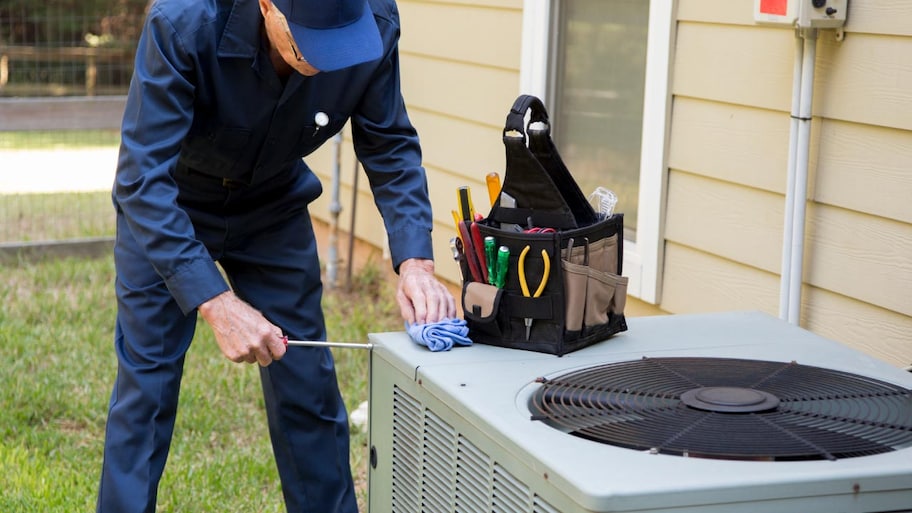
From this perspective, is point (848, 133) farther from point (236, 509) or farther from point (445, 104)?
point (445, 104)

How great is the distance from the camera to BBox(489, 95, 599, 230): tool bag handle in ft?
7.32

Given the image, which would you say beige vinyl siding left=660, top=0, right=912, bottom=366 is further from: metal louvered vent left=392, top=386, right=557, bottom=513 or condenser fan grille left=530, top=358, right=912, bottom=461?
metal louvered vent left=392, top=386, right=557, bottom=513

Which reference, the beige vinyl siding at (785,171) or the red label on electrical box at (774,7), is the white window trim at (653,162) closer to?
the beige vinyl siding at (785,171)

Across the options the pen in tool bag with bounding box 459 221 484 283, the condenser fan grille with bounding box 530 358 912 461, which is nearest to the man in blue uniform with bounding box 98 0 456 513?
the pen in tool bag with bounding box 459 221 484 283

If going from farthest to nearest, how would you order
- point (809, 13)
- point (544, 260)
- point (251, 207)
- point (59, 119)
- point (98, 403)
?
point (59, 119) → point (98, 403) → point (809, 13) → point (251, 207) → point (544, 260)

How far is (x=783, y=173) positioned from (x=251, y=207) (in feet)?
4.79

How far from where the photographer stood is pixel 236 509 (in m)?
3.43

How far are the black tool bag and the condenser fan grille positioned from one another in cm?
14

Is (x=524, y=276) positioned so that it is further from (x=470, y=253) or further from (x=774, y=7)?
(x=774, y=7)

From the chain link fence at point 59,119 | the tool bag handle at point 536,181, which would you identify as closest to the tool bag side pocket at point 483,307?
the tool bag handle at point 536,181

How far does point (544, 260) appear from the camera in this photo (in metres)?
2.18

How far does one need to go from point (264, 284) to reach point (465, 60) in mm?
2384

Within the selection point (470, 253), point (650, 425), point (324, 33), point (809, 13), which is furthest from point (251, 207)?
point (809, 13)

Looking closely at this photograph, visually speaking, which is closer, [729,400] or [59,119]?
[729,400]
